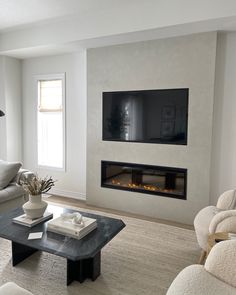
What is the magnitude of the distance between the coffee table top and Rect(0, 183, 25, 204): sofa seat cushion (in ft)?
2.34

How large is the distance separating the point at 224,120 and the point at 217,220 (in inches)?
67.5

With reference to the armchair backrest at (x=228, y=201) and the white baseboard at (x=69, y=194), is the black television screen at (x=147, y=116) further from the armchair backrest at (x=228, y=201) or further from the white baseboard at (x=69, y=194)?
the white baseboard at (x=69, y=194)

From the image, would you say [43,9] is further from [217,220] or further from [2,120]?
[217,220]

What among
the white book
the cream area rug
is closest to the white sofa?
the cream area rug

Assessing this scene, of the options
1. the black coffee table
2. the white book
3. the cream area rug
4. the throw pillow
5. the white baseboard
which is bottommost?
the cream area rug

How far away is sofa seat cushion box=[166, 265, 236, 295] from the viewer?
148cm

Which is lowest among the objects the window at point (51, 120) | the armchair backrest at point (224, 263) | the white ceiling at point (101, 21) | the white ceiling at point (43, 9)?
the armchair backrest at point (224, 263)

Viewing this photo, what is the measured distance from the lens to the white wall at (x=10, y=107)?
16.2 feet

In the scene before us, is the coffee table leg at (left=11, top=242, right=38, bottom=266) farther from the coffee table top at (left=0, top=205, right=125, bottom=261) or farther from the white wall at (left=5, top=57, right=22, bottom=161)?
the white wall at (left=5, top=57, right=22, bottom=161)

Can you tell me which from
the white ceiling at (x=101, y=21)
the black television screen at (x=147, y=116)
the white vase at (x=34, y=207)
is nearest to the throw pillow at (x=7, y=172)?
the white vase at (x=34, y=207)

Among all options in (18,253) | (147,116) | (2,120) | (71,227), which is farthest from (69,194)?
(71,227)

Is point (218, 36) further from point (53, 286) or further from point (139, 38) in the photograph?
point (53, 286)

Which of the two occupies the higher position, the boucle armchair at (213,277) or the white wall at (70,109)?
the white wall at (70,109)

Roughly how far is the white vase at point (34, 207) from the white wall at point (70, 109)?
2.12m
